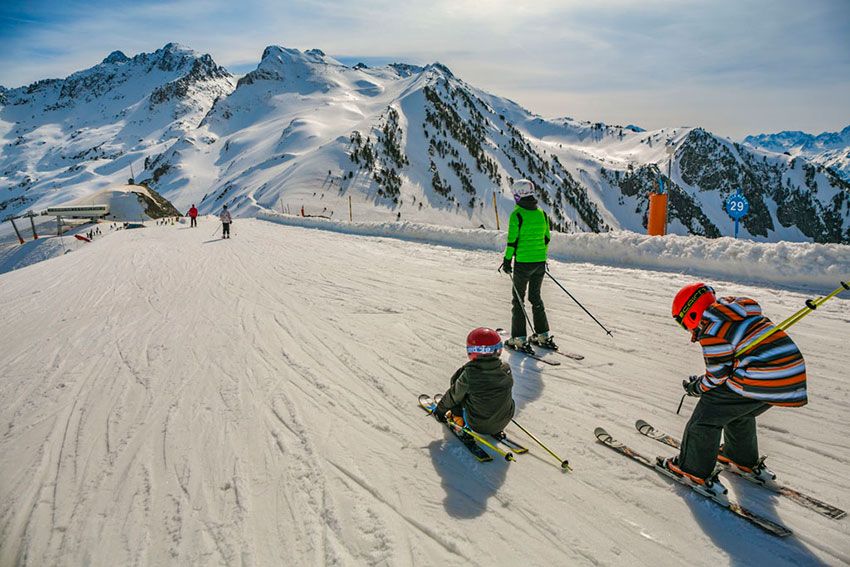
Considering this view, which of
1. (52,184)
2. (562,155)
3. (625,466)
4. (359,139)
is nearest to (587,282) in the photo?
(625,466)

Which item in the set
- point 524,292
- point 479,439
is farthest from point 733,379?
point 524,292

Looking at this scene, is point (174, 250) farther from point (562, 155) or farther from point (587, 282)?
point (562, 155)

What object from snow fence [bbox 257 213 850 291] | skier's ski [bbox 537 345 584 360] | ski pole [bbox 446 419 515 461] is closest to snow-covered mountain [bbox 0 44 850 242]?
snow fence [bbox 257 213 850 291]

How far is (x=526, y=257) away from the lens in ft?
21.0

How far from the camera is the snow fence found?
8.21m

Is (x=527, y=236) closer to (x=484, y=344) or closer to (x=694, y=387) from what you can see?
(x=484, y=344)

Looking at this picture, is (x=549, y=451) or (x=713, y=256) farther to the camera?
(x=713, y=256)

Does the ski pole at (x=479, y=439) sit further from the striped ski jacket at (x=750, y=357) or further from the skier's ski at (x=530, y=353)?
the skier's ski at (x=530, y=353)

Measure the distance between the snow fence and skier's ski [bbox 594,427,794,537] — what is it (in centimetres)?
691


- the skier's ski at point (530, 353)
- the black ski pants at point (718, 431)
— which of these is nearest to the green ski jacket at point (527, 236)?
the skier's ski at point (530, 353)

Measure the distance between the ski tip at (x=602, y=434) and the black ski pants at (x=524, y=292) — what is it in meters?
2.29

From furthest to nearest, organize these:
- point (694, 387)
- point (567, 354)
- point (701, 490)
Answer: point (567, 354) → point (694, 387) → point (701, 490)

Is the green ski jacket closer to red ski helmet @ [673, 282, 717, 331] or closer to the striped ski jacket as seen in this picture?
red ski helmet @ [673, 282, 717, 331]

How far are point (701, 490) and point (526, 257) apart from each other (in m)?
3.67
